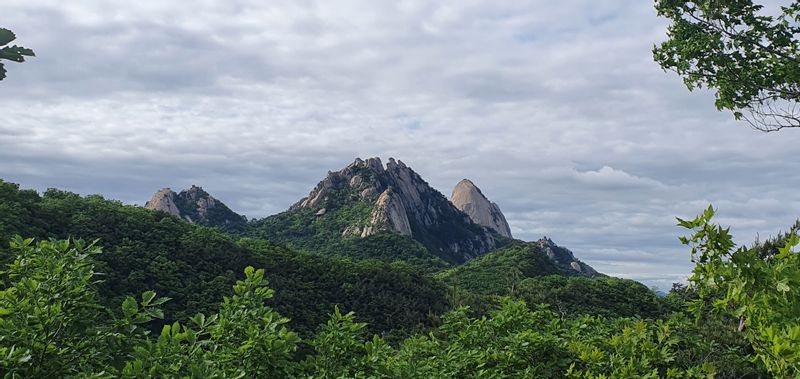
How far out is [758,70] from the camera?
11656mm

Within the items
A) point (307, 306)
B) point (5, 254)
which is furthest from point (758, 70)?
point (307, 306)

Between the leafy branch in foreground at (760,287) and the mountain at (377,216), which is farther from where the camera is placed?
the mountain at (377,216)

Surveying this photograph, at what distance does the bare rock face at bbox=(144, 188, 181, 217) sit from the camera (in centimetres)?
11297

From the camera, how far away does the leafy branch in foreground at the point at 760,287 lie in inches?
137

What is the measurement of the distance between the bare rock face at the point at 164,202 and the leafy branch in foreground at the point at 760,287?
11912 cm

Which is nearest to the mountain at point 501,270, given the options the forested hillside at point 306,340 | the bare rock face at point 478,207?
the forested hillside at point 306,340

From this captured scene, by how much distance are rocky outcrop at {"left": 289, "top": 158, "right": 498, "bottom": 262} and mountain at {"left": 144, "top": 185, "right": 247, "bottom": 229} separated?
14.6m

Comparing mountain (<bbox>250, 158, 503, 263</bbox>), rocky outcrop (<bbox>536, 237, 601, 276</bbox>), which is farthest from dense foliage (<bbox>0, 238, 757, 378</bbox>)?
rocky outcrop (<bbox>536, 237, 601, 276</bbox>)

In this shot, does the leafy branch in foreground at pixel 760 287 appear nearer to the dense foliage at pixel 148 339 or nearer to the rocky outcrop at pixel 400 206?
the dense foliage at pixel 148 339

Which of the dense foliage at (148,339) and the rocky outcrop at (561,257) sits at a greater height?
the rocky outcrop at (561,257)

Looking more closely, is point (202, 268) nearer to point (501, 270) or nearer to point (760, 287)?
point (501, 270)

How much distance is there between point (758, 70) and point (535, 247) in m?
85.2

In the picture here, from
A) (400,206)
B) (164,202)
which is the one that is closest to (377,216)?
(400,206)

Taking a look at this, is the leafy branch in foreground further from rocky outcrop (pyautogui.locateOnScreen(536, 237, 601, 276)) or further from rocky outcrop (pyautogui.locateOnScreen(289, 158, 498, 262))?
rocky outcrop (pyautogui.locateOnScreen(536, 237, 601, 276))
